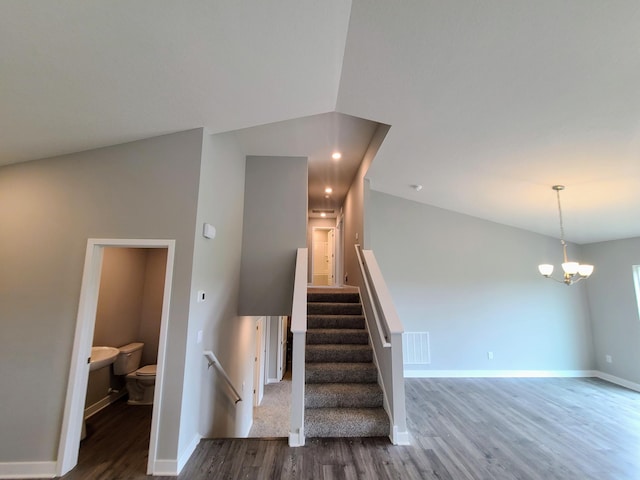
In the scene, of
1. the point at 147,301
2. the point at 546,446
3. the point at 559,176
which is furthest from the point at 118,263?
the point at 559,176

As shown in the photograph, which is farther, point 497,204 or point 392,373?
point 497,204

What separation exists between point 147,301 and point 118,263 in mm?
815

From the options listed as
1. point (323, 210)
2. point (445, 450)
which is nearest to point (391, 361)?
point (445, 450)

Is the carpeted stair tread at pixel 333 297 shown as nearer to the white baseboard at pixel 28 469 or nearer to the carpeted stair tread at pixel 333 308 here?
the carpeted stair tread at pixel 333 308

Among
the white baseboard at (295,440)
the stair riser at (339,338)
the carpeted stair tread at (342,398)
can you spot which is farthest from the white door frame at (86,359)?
the stair riser at (339,338)

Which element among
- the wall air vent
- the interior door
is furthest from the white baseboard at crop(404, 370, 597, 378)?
the wall air vent

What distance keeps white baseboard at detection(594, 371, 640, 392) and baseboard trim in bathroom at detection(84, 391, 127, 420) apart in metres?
8.15

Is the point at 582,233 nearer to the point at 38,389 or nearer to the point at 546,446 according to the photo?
the point at 546,446

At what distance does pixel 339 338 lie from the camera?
394 centimetres

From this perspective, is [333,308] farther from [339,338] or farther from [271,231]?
[271,231]

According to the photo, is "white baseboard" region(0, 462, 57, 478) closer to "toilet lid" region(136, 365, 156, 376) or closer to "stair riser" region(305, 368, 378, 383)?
"toilet lid" region(136, 365, 156, 376)

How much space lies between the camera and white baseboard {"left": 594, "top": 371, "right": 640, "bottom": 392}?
14.8ft

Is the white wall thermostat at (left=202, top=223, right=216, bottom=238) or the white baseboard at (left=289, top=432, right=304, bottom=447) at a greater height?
the white wall thermostat at (left=202, top=223, right=216, bottom=238)

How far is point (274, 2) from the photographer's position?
168 centimetres
